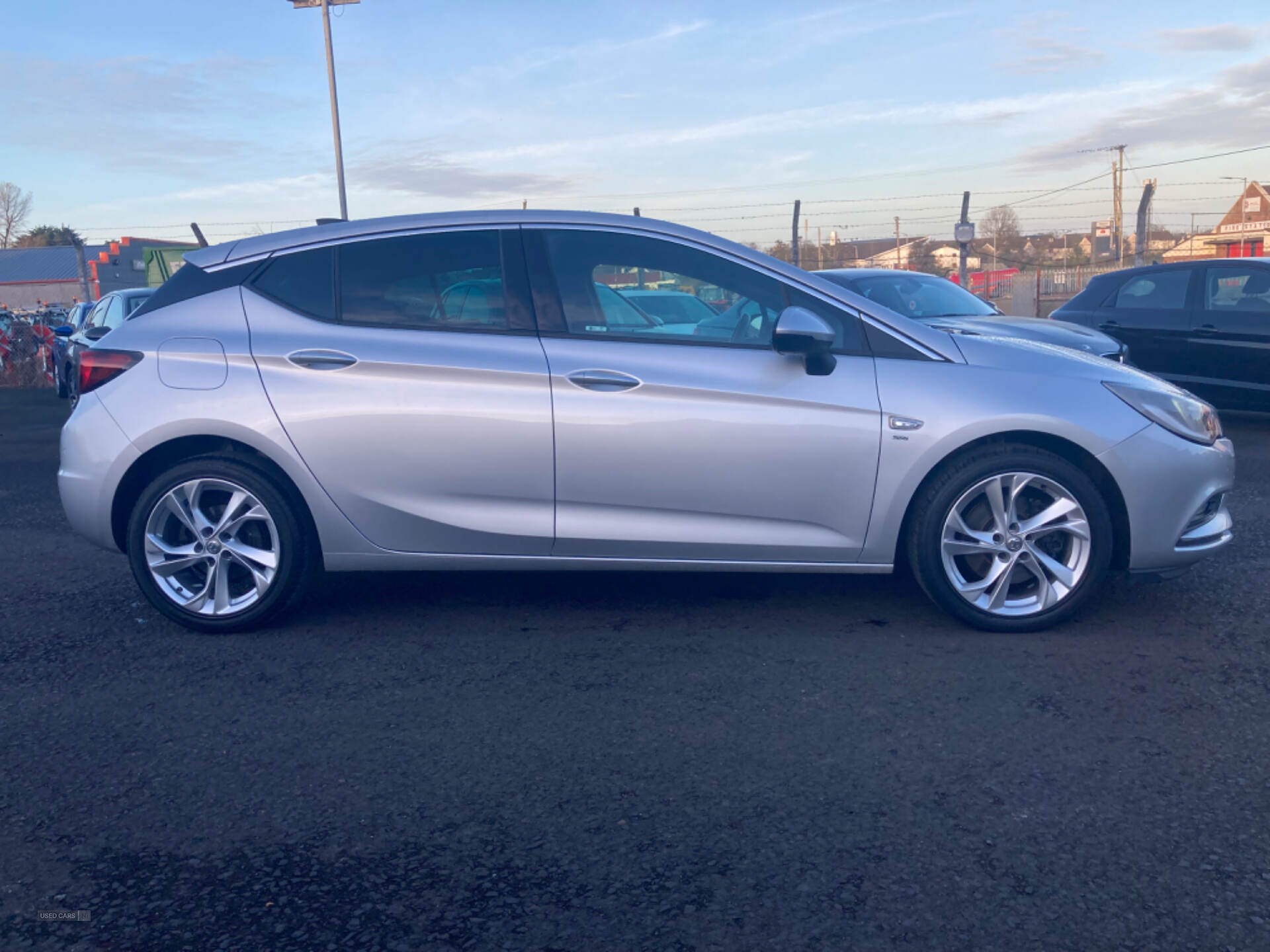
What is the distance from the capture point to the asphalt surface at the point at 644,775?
7.74 feet

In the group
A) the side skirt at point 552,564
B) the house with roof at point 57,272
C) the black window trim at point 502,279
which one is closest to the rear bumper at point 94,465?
the black window trim at point 502,279

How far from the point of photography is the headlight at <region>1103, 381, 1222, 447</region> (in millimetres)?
4199

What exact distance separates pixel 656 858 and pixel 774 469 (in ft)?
6.11

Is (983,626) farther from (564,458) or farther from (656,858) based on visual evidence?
(656,858)

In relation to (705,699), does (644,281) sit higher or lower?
higher

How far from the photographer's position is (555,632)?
4.37 metres

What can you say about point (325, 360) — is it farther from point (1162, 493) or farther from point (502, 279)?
point (1162, 493)

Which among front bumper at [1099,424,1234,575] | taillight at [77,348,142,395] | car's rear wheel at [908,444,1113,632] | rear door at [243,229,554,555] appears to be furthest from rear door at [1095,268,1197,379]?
taillight at [77,348,142,395]

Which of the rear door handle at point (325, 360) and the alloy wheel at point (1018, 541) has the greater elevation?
the rear door handle at point (325, 360)

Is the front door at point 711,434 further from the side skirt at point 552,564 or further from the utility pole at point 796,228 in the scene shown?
the utility pole at point 796,228

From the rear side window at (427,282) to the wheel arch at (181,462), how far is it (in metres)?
0.68

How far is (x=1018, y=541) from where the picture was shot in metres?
4.16

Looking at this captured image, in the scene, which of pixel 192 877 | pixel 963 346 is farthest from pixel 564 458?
pixel 192 877

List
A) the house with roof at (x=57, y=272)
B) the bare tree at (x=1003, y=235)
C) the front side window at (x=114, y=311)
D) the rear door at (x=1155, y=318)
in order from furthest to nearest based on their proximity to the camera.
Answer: the house with roof at (x=57, y=272) → the bare tree at (x=1003, y=235) → the front side window at (x=114, y=311) → the rear door at (x=1155, y=318)
